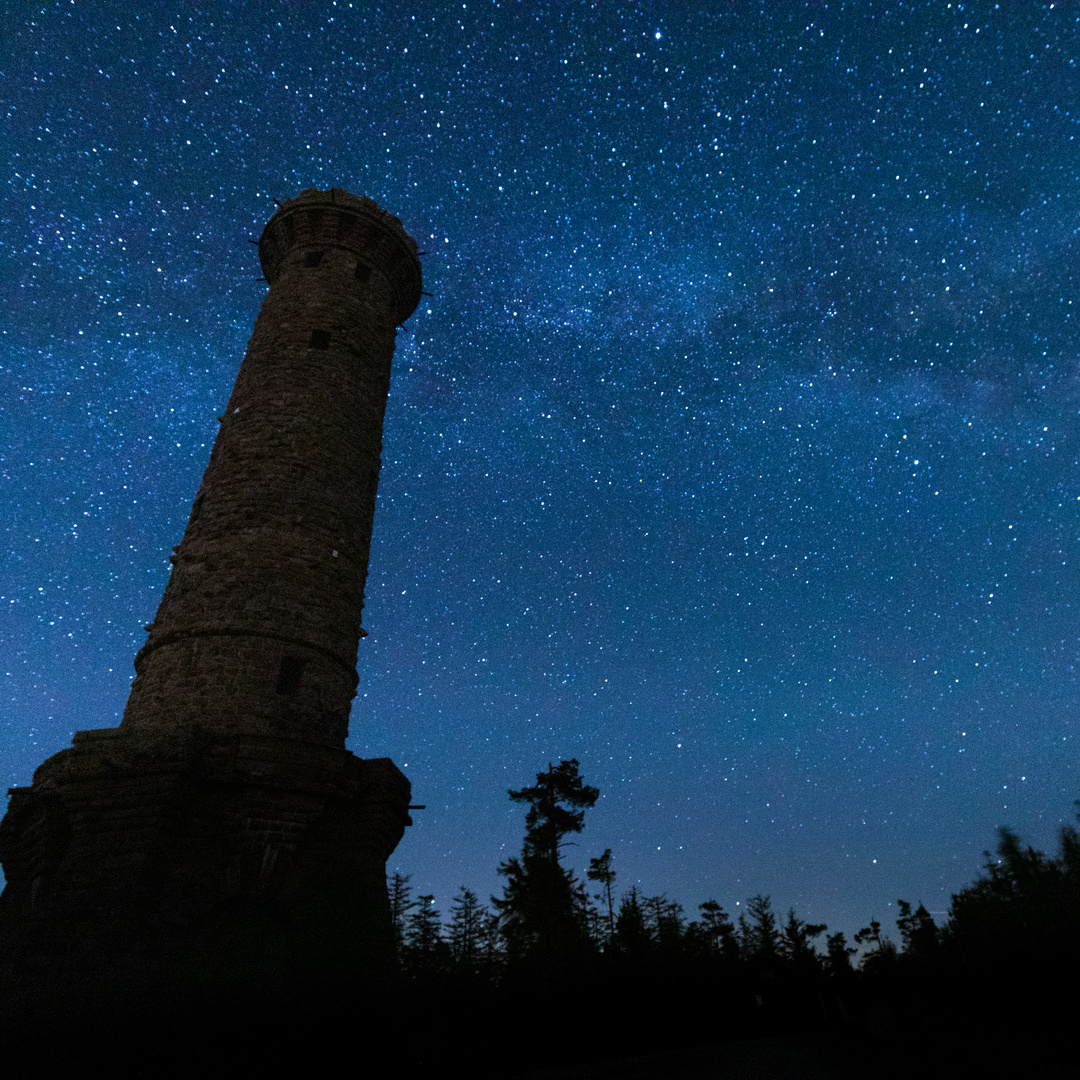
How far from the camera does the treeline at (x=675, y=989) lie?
37.1ft

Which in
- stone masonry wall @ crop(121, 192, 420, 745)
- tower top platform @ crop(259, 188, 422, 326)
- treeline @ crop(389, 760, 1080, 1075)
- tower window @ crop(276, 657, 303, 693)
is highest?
tower top platform @ crop(259, 188, 422, 326)

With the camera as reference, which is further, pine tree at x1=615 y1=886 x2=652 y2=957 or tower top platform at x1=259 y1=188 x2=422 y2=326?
pine tree at x1=615 y1=886 x2=652 y2=957

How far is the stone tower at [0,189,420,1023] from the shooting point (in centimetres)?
880

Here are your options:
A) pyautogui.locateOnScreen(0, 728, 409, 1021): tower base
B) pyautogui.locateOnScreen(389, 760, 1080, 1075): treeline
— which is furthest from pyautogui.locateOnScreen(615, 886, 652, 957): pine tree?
pyautogui.locateOnScreen(0, 728, 409, 1021): tower base

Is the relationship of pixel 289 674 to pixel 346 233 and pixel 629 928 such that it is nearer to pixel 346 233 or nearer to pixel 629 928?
pixel 346 233

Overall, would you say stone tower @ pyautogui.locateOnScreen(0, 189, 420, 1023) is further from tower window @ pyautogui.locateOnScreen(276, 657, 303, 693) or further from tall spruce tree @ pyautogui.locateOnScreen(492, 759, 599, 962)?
tall spruce tree @ pyautogui.locateOnScreen(492, 759, 599, 962)

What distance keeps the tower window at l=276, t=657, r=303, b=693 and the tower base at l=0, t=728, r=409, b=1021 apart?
5.27ft

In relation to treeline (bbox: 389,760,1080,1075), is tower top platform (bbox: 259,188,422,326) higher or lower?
higher

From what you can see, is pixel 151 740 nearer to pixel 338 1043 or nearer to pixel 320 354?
pixel 338 1043

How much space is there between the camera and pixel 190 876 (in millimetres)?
9273

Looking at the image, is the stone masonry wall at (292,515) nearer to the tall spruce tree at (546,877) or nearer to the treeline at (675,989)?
the treeline at (675,989)

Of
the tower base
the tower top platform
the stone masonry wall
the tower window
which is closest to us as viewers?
the tower base

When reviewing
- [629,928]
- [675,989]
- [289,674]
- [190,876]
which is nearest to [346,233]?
[289,674]

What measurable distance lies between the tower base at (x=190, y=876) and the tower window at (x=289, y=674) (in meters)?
1.61
